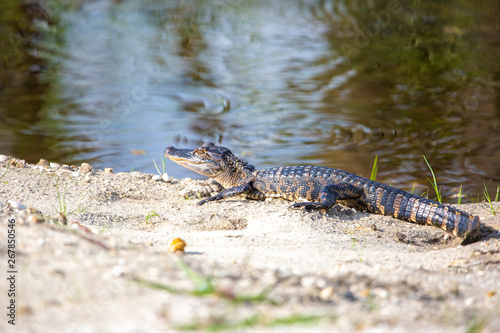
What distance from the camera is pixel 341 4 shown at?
1498cm

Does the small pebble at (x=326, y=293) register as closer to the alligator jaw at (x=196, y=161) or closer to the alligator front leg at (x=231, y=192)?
the alligator front leg at (x=231, y=192)

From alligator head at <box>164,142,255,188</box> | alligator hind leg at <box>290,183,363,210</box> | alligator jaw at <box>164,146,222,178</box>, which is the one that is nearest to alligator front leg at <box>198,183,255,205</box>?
alligator head at <box>164,142,255,188</box>

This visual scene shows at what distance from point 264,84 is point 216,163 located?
15.3 ft

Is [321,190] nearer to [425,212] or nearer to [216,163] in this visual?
[425,212]

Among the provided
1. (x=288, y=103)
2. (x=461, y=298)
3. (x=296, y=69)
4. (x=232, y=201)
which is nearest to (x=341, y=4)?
(x=296, y=69)

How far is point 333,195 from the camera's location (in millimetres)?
4625

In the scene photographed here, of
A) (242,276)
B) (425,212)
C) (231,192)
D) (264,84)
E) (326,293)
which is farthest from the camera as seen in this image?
(264,84)

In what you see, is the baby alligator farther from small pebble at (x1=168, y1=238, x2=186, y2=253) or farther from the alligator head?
small pebble at (x1=168, y1=238, x2=186, y2=253)

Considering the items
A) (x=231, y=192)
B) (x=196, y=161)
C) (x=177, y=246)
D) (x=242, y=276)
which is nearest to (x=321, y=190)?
(x=231, y=192)

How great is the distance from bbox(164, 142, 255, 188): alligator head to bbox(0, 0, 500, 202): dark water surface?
1.24 metres

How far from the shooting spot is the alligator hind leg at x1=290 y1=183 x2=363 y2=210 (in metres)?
4.46

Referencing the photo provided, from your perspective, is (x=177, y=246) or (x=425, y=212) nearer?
(x=177, y=246)

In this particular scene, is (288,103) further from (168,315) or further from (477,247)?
(168,315)

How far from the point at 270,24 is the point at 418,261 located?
10990 millimetres
